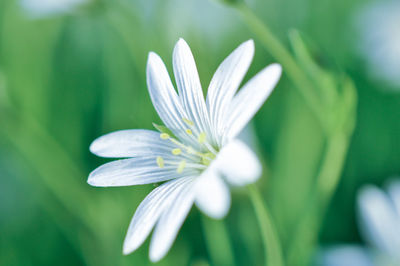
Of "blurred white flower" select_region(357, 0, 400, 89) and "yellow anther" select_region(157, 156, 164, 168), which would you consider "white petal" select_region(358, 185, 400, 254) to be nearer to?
"yellow anther" select_region(157, 156, 164, 168)

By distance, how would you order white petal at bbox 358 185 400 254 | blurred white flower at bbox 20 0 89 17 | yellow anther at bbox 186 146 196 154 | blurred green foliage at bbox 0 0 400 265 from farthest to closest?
blurred white flower at bbox 20 0 89 17 < blurred green foliage at bbox 0 0 400 265 < white petal at bbox 358 185 400 254 < yellow anther at bbox 186 146 196 154

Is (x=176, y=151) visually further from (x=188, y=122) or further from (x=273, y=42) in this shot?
(x=273, y=42)

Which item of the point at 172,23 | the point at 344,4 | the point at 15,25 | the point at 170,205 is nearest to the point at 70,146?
the point at 172,23

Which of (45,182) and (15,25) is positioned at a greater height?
(15,25)

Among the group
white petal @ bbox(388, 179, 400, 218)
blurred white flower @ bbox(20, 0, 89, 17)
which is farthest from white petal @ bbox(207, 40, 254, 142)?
blurred white flower @ bbox(20, 0, 89, 17)

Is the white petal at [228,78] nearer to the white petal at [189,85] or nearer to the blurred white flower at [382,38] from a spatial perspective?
the white petal at [189,85]

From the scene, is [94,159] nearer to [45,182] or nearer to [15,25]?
[45,182]

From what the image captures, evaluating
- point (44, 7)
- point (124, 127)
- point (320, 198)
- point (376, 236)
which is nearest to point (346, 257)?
point (376, 236)
